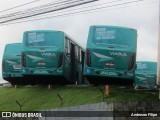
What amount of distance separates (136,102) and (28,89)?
11.6 metres

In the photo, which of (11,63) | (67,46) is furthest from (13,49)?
(67,46)

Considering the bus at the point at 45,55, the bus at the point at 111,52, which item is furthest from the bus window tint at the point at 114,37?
the bus at the point at 45,55

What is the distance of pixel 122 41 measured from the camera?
24609mm

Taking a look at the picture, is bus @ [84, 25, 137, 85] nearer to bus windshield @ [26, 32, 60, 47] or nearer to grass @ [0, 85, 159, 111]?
grass @ [0, 85, 159, 111]

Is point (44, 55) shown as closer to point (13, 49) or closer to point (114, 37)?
point (114, 37)

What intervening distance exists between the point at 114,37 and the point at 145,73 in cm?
926

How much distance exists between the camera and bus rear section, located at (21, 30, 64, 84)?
2698cm

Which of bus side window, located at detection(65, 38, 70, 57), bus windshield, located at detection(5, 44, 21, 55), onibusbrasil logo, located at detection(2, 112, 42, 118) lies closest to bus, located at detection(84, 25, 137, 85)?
bus side window, located at detection(65, 38, 70, 57)

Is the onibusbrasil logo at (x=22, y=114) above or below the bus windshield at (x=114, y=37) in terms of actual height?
below

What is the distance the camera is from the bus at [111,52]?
24578mm

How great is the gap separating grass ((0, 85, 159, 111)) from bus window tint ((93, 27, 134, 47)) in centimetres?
234

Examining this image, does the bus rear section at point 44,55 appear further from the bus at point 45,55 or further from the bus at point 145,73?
the bus at point 145,73

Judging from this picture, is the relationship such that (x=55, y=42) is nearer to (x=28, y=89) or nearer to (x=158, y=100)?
(x=28, y=89)

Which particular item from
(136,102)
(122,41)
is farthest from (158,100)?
(122,41)
